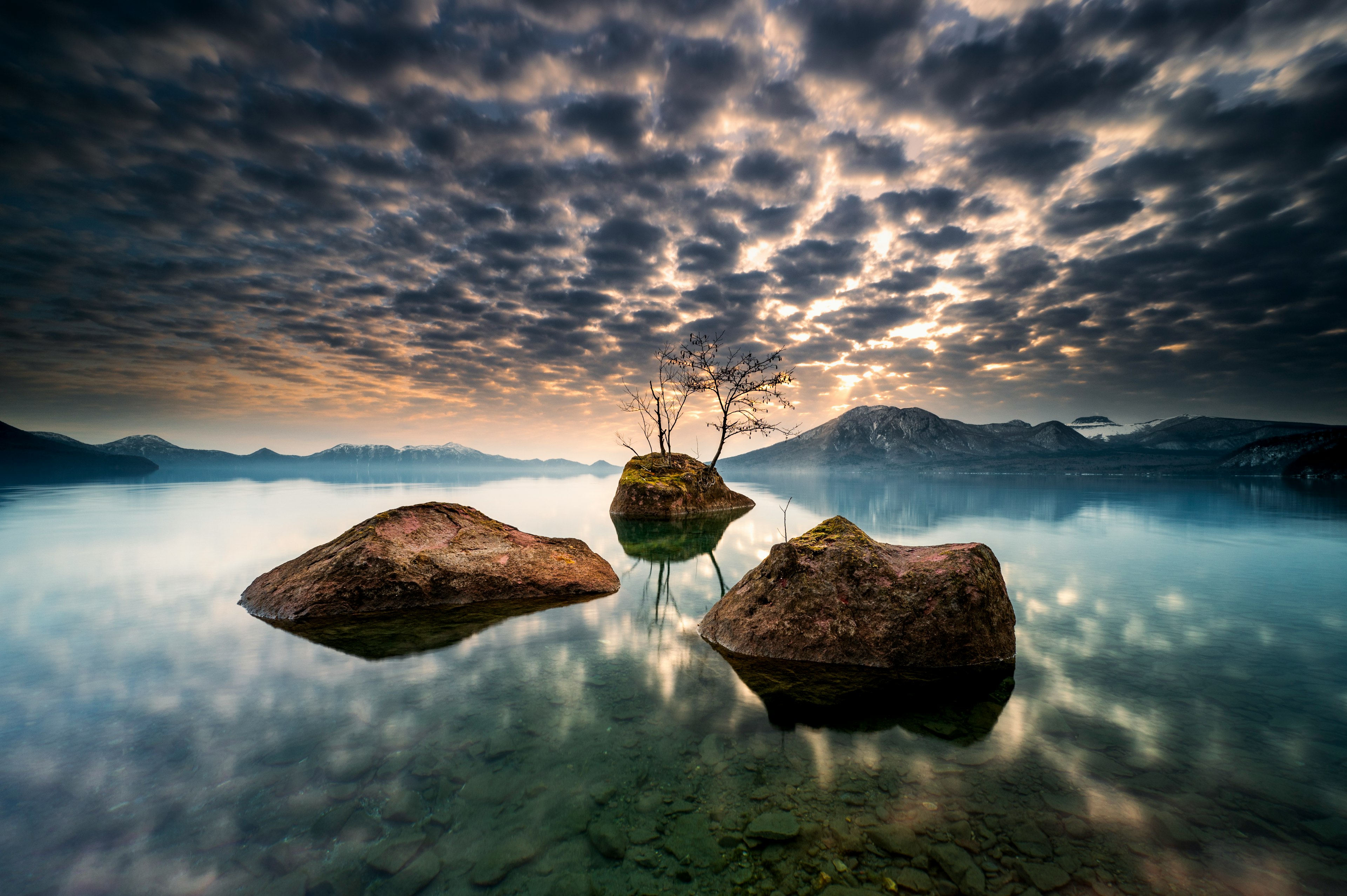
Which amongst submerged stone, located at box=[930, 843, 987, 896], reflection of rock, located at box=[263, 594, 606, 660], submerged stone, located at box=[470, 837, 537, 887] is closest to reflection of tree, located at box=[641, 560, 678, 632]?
reflection of rock, located at box=[263, 594, 606, 660]

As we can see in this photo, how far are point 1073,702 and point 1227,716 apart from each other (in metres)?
1.78

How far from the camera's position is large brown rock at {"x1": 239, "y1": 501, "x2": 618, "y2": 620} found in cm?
1062

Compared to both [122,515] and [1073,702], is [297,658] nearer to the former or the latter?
[1073,702]

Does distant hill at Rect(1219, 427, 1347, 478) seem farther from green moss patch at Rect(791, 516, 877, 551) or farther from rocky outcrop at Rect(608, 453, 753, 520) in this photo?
green moss patch at Rect(791, 516, 877, 551)

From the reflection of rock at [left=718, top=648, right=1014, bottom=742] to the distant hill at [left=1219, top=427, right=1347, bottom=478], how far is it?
17687 cm

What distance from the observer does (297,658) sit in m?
8.15

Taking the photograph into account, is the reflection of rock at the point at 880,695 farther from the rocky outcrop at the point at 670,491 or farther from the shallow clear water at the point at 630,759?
the rocky outcrop at the point at 670,491

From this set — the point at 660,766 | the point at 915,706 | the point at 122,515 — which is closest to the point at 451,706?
the point at 660,766

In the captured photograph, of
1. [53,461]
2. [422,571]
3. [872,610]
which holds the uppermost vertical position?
[53,461]

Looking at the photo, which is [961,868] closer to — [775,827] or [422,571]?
[775,827]

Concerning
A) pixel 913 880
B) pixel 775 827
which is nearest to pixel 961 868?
pixel 913 880

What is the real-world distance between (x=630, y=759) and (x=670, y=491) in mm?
25736

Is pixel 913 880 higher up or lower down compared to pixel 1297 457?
lower down

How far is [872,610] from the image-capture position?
823cm
